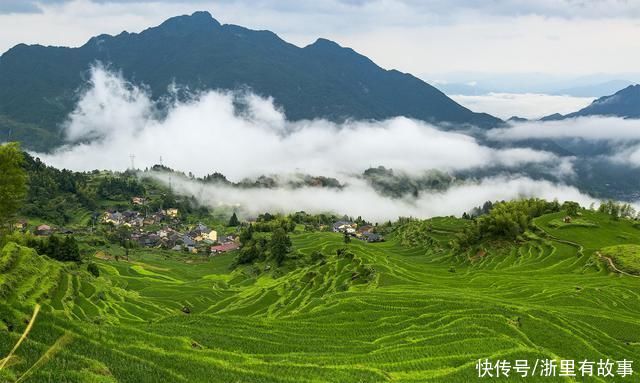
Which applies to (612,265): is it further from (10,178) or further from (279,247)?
(10,178)

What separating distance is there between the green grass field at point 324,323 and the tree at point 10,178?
645 centimetres

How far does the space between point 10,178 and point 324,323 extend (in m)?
44.3

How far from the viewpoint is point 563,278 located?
7250 centimetres

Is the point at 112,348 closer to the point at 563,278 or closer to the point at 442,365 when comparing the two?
the point at 442,365

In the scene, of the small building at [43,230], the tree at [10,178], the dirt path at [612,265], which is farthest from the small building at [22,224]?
the dirt path at [612,265]

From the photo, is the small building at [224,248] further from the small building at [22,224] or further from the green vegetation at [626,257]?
the green vegetation at [626,257]

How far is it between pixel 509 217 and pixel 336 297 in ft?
230

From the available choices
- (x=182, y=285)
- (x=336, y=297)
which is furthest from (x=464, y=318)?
(x=182, y=285)

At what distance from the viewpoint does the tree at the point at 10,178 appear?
58.1 metres

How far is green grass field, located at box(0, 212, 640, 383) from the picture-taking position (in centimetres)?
2030

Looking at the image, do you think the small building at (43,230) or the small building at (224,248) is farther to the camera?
the small building at (224,248)

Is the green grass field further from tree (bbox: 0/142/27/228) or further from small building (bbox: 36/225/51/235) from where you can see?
small building (bbox: 36/225/51/235)

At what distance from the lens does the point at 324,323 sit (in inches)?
1540

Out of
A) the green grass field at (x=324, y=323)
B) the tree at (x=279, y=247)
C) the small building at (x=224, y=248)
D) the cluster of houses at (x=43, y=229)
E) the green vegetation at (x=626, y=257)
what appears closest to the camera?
the green grass field at (x=324, y=323)
